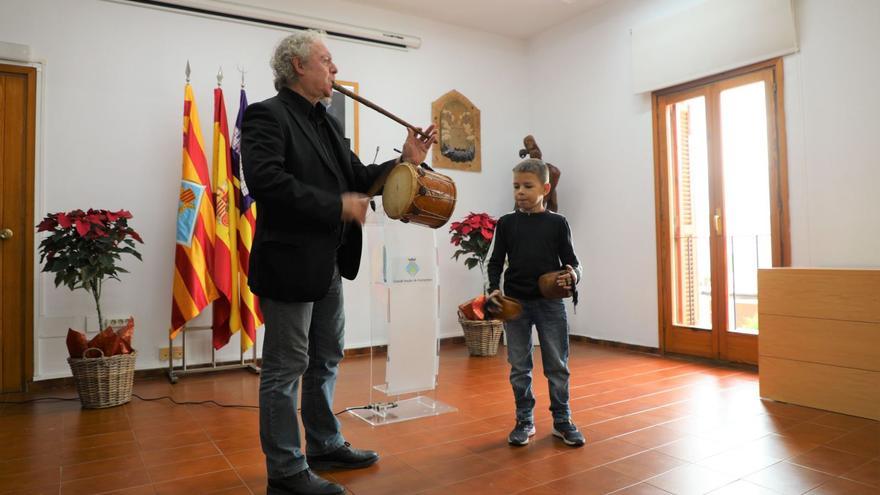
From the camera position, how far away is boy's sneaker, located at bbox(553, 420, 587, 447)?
258 centimetres


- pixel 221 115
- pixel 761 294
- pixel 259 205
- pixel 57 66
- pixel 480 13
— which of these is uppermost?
pixel 480 13

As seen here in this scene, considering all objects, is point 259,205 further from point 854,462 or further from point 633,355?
point 633,355

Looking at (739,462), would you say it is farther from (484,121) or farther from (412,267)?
(484,121)

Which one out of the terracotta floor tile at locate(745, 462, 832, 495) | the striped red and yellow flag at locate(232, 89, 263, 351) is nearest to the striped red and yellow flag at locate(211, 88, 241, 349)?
the striped red and yellow flag at locate(232, 89, 263, 351)

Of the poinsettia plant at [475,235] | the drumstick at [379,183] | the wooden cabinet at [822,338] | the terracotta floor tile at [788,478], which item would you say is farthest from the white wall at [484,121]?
the drumstick at [379,183]

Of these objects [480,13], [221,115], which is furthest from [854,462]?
[480,13]

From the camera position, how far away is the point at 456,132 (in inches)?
229

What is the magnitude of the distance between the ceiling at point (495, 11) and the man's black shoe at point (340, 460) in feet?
14.3

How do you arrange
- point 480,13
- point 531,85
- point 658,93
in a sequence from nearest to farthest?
point 658,93, point 480,13, point 531,85

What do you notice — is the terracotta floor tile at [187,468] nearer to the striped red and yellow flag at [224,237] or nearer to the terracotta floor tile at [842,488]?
the striped red and yellow flag at [224,237]

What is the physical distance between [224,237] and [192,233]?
22 centimetres

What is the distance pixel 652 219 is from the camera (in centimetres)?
502

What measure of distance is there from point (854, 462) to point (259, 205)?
258cm

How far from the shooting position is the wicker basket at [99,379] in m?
3.39
